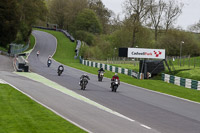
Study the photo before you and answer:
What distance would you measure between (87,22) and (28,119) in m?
94.7

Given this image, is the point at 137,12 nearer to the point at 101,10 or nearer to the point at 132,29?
the point at 132,29

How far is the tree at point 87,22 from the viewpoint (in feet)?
350

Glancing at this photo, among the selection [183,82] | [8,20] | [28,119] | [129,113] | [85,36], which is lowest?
[183,82]

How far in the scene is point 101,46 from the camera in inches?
3191

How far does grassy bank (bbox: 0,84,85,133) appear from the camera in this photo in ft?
37.2

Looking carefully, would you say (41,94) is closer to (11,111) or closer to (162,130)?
(11,111)

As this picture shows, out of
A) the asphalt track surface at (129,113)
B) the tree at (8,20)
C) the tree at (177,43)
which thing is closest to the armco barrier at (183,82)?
the asphalt track surface at (129,113)

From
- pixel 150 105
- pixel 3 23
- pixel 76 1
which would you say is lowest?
pixel 150 105

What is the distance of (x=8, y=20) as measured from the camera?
67.9 meters

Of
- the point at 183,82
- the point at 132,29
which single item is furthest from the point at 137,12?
the point at 183,82

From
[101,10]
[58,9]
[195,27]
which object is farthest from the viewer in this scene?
[101,10]

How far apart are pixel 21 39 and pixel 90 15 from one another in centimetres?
2890

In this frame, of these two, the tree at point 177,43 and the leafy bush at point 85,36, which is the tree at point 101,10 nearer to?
the leafy bush at point 85,36

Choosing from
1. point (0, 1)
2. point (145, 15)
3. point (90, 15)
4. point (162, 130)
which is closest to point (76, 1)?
point (90, 15)
